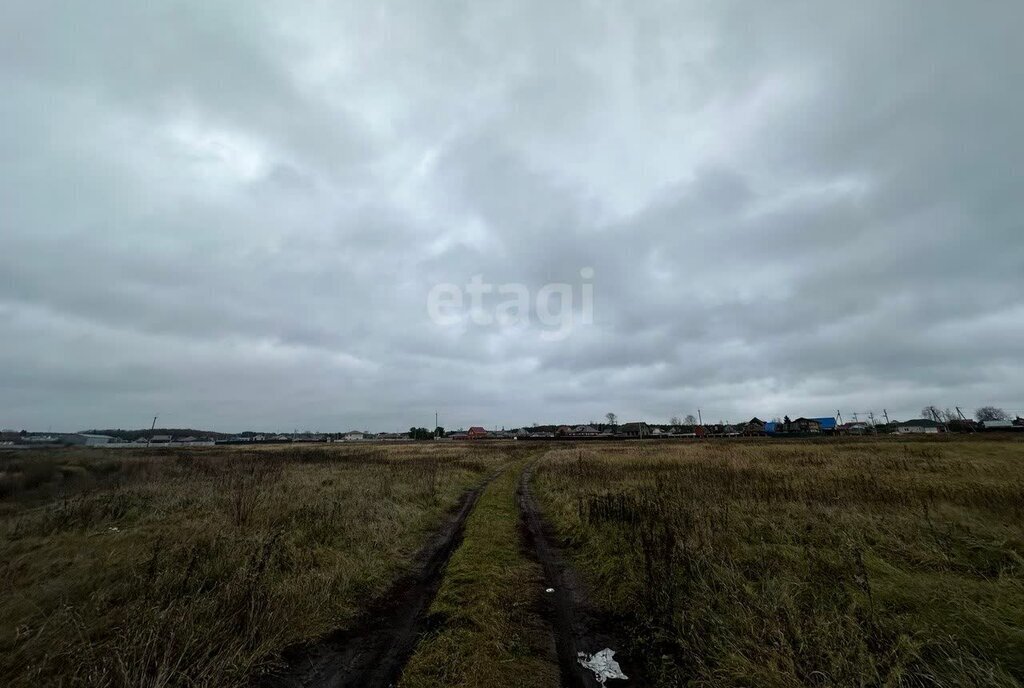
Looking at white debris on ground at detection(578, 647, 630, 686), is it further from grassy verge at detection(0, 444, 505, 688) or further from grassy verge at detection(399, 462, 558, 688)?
grassy verge at detection(0, 444, 505, 688)

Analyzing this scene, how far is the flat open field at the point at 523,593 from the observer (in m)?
4.76

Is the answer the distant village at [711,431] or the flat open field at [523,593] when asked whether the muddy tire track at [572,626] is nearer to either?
the flat open field at [523,593]

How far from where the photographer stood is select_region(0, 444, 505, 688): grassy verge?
4895mm

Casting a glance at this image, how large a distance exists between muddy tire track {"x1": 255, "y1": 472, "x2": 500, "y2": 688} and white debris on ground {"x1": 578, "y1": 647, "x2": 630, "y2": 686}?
2.43 metres

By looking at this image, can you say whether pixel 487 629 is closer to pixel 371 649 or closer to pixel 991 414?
pixel 371 649

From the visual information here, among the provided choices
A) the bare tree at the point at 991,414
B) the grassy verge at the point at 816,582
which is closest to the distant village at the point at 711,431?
→ the bare tree at the point at 991,414

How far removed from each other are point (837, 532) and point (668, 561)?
4.97 metres

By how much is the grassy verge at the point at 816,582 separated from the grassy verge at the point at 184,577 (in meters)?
5.13

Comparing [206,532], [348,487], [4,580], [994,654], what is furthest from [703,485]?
[4,580]

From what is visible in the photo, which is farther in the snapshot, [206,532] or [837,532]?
[206,532]

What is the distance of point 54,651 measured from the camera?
4930 mm

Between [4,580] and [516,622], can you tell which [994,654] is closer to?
[516,622]

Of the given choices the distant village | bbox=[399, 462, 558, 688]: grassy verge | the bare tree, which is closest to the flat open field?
bbox=[399, 462, 558, 688]: grassy verge

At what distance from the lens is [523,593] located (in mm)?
7688
